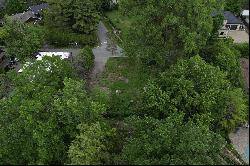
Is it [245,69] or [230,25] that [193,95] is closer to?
[245,69]

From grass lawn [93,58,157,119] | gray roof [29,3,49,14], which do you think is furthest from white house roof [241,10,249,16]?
gray roof [29,3,49,14]

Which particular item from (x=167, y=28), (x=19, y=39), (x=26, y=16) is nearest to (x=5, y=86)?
(x=19, y=39)

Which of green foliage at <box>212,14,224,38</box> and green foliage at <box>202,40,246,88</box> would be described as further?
green foliage at <box>212,14,224,38</box>

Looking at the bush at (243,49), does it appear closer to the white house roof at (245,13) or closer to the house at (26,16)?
the white house roof at (245,13)

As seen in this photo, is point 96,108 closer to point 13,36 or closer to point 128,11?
point 128,11

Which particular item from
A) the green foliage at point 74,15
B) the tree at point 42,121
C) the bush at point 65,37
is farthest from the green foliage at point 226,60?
the green foliage at point 74,15

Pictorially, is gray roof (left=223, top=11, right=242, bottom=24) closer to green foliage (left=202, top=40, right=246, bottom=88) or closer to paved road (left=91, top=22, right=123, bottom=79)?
green foliage (left=202, top=40, right=246, bottom=88)
